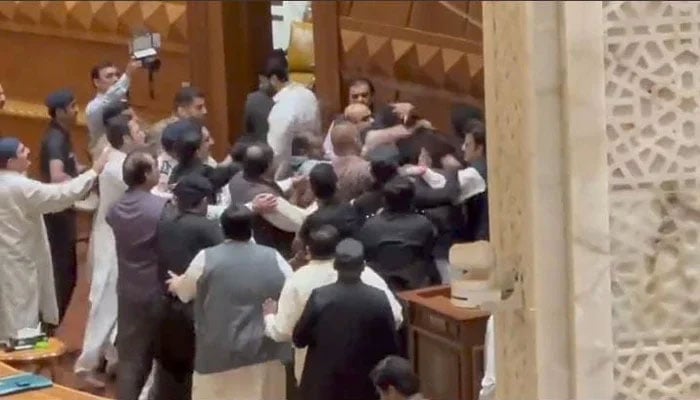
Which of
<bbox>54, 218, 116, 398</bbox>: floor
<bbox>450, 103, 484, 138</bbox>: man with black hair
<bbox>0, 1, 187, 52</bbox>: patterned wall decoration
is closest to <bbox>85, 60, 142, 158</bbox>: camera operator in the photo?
<bbox>54, 218, 116, 398</bbox>: floor

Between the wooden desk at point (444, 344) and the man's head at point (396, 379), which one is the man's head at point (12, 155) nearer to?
the wooden desk at point (444, 344)

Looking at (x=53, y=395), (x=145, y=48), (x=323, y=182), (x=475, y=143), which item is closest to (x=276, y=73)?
(x=145, y=48)

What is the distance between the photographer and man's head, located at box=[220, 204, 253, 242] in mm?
6852

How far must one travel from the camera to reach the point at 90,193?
8.80 m

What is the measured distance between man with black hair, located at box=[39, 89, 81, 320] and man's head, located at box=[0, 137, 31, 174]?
0.81 m

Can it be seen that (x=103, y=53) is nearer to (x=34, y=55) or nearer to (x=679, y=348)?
(x=34, y=55)

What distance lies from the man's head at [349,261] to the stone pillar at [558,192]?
2.32m

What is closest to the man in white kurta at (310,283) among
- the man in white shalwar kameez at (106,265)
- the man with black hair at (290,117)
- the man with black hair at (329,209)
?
the man with black hair at (329,209)

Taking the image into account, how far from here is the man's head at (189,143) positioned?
8125 millimetres

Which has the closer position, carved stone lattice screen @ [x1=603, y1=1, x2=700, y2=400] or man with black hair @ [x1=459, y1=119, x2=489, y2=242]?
carved stone lattice screen @ [x1=603, y1=1, x2=700, y2=400]

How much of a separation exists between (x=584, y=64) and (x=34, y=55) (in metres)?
10.00

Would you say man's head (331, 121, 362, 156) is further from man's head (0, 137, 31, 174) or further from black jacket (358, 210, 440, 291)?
man's head (0, 137, 31, 174)

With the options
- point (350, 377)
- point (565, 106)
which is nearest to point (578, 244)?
point (565, 106)

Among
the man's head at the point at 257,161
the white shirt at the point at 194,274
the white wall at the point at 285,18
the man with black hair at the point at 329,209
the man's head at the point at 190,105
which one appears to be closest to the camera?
the white shirt at the point at 194,274
